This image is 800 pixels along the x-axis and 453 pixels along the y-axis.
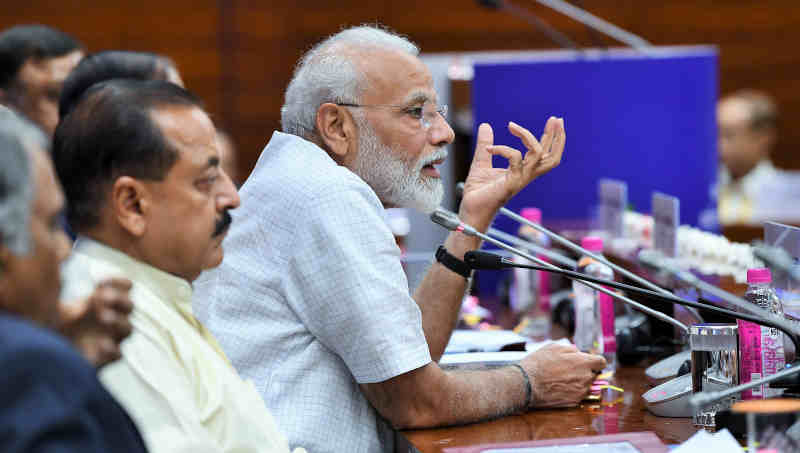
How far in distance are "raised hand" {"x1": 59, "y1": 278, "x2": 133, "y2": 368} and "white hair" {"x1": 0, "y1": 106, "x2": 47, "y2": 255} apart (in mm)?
152

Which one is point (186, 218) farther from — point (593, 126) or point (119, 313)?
point (593, 126)

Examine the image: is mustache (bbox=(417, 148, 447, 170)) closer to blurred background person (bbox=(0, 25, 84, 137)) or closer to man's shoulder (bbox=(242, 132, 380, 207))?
man's shoulder (bbox=(242, 132, 380, 207))

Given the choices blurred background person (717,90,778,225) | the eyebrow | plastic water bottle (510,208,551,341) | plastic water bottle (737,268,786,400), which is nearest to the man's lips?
the eyebrow

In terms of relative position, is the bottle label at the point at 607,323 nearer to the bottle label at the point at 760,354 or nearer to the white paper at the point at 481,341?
the white paper at the point at 481,341

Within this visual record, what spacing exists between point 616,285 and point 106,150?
0.76 metres

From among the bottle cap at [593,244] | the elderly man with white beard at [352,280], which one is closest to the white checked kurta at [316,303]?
the elderly man with white beard at [352,280]

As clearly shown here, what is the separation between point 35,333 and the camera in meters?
0.81

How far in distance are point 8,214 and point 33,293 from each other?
0.22ft

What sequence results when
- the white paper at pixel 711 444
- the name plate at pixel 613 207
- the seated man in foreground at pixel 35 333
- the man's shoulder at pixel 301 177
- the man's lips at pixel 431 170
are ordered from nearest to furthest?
1. the seated man in foreground at pixel 35 333
2. the white paper at pixel 711 444
3. the man's shoulder at pixel 301 177
4. the man's lips at pixel 431 170
5. the name plate at pixel 613 207

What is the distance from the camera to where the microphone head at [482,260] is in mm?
1721

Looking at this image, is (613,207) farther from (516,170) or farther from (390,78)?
(390,78)

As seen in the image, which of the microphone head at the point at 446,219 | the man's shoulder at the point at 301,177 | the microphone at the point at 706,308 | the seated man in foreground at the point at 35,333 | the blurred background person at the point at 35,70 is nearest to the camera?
the seated man in foreground at the point at 35,333

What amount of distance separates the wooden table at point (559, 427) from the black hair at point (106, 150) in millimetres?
586

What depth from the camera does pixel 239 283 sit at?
183 cm
